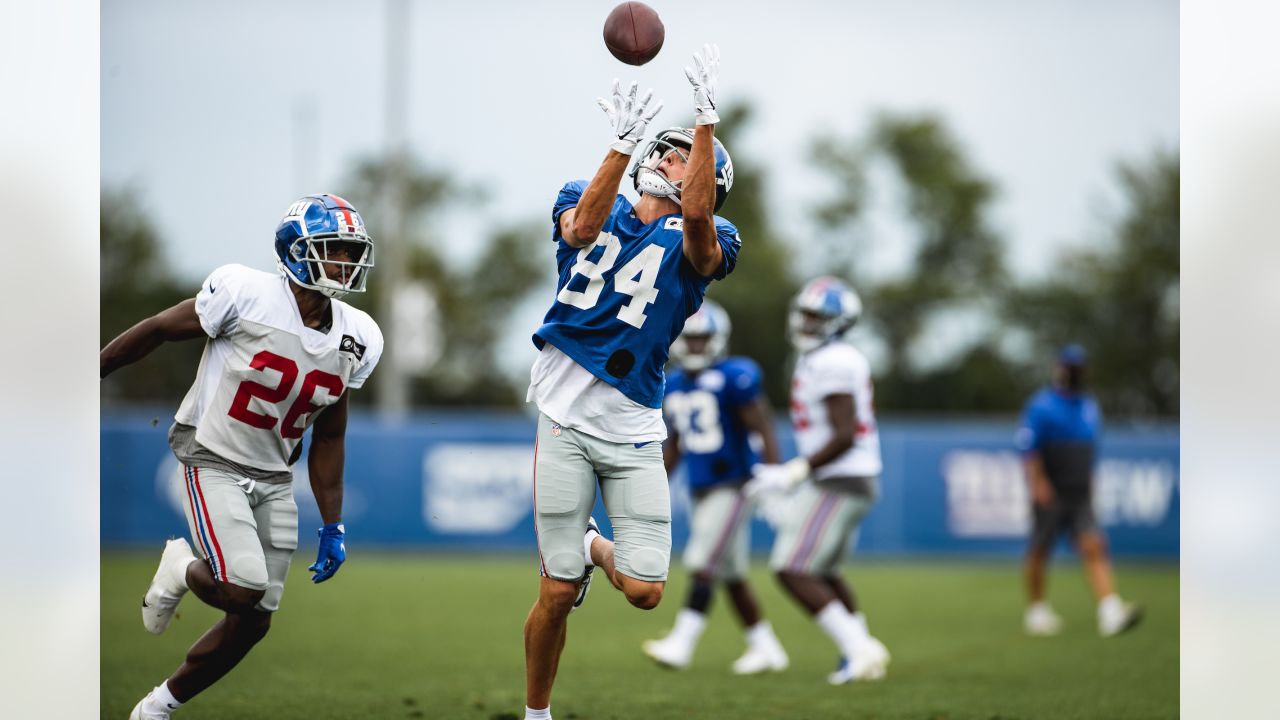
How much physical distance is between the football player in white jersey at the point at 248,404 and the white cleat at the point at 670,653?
3056 millimetres

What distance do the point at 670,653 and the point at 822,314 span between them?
2086mm

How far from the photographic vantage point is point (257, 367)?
4.57m

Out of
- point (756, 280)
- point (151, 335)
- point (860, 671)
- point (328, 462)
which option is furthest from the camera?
point (756, 280)

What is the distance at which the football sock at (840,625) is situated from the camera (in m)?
7.04

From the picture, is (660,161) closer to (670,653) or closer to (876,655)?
(876,655)

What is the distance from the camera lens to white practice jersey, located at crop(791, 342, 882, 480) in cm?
730

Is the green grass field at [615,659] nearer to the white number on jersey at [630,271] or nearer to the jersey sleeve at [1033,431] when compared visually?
the jersey sleeve at [1033,431]

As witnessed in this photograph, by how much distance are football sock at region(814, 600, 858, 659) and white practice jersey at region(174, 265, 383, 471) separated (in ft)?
11.1

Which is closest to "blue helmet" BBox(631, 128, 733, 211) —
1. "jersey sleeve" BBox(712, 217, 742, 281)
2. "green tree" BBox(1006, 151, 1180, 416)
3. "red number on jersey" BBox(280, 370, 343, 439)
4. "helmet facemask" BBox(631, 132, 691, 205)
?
"helmet facemask" BBox(631, 132, 691, 205)

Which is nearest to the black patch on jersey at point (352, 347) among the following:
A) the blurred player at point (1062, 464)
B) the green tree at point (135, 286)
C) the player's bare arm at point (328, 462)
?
the player's bare arm at point (328, 462)

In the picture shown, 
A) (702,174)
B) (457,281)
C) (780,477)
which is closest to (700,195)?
(702,174)

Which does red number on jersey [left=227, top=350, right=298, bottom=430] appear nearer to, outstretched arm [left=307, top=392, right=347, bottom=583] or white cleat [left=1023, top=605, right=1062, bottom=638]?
outstretched arm [left=307, top=392, right=347, bottom=583]
